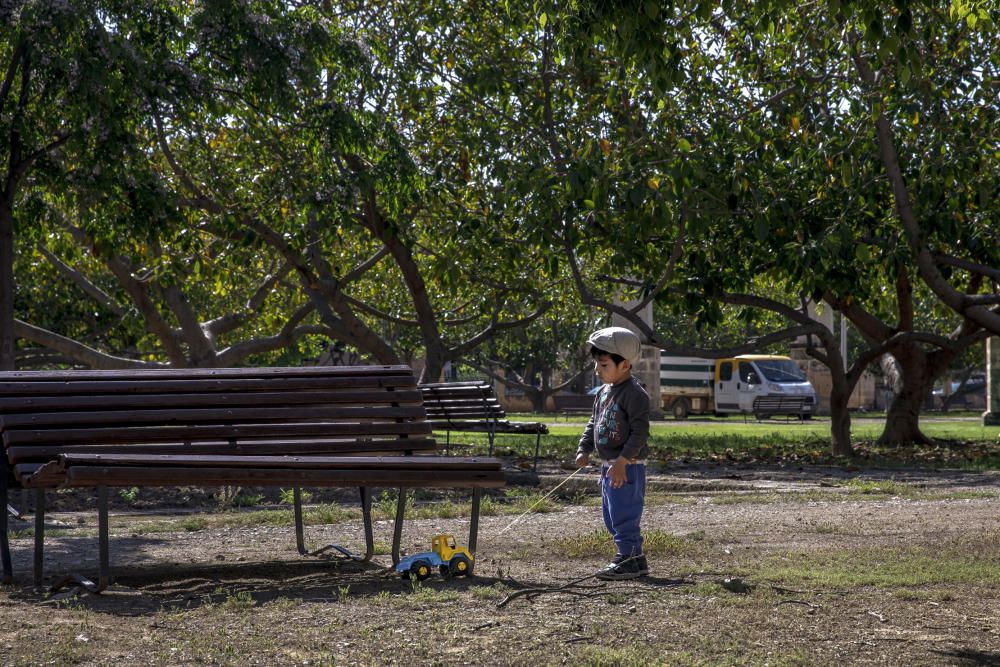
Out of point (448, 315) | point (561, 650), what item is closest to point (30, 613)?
point (561, 650)

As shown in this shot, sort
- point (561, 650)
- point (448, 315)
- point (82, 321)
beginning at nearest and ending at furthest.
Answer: point (561, 650) < point (448, 315) < point (82, 321)

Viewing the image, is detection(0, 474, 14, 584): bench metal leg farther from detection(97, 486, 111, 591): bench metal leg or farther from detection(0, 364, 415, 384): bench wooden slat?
detection(97, 486, 111, 591): bench metal leg

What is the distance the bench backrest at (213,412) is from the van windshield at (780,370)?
1422 inches

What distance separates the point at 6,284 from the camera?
10.3 meters

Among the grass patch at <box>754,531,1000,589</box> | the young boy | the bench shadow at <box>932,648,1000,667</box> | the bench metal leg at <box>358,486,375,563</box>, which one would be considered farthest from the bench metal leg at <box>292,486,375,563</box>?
the bench shadow at <box>932,648,1000,667</box>

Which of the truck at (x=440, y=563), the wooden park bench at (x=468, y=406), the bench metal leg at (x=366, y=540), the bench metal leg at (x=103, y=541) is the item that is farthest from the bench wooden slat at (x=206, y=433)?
the wooden park bench at (x=468, y=406)

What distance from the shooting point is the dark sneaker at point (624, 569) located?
622cm

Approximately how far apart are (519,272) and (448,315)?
543cm

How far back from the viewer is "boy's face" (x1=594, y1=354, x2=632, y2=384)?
6668 millimetres

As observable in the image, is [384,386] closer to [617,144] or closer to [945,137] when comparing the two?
[617,144]

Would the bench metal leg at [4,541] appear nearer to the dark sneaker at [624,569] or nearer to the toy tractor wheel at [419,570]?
the toy tractor wheel at [419,570]

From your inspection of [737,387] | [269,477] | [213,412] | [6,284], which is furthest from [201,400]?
[737,387]

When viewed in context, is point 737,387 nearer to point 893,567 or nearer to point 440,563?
point 893,567

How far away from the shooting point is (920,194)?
14344 millimetres
